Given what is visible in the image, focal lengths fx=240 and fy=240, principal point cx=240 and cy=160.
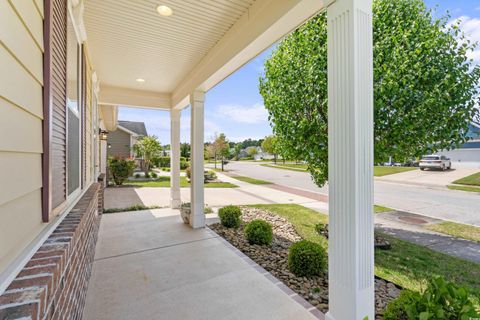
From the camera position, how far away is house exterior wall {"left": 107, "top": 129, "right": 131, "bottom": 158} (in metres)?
17.9

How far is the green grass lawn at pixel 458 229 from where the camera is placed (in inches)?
200

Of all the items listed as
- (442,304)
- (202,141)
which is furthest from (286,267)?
(202,141)

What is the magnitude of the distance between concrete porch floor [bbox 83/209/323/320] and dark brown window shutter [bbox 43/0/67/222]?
4.27ft

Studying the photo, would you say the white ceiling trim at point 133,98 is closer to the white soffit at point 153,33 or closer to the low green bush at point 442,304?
the white soffit at point 153,33

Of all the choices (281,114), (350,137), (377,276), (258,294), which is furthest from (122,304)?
(281,114)

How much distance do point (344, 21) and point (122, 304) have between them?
3271mm

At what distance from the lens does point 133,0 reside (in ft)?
8.95

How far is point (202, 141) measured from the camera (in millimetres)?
5117

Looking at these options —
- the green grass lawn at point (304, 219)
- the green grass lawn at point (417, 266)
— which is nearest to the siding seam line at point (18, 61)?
the green grass lawn at point (417, 266)

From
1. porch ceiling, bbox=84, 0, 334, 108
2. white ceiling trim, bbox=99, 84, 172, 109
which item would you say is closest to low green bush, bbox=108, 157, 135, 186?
white ceiling trim, bbox=99, 84, 172, 109

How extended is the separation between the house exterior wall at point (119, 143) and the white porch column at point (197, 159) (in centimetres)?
1479

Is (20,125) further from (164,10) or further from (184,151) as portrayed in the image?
(184,151)

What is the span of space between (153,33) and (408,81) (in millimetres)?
3779

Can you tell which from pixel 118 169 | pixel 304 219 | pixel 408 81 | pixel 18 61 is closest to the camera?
pixel 18 61
